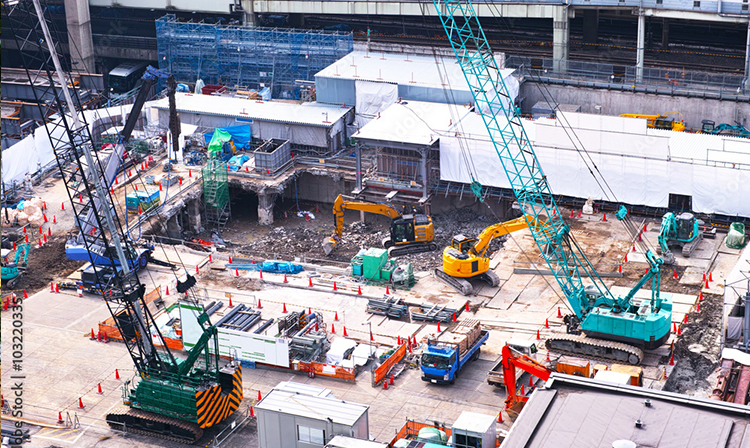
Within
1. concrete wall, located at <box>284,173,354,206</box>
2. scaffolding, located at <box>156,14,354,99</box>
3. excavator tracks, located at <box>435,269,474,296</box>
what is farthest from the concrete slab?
scaffolding, located at <box>156,14,354,99</box>

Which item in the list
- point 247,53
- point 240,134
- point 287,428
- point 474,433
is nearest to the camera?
point 474,433

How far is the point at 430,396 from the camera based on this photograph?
56531 mm

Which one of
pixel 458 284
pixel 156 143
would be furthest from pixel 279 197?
pixel 458 284

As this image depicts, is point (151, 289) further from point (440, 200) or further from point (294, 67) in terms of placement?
point (294, 67)

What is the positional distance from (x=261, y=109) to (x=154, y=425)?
136ft

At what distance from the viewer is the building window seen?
162ft

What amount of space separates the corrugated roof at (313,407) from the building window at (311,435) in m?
0.61

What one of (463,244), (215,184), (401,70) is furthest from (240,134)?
(463,244)

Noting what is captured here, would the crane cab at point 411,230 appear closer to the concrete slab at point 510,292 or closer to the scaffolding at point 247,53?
the concrete slab at point 510,292

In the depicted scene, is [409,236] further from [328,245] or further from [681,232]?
[681,232]

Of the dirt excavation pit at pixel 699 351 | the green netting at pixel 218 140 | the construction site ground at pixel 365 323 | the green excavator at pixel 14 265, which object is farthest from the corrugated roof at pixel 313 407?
the green netting at pixel 218 140

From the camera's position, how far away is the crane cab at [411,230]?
7638cm

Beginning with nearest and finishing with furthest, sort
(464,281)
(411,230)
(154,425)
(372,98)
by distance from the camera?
(154,425) < (464,281) < (411,230) < (372,98)

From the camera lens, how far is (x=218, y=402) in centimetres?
5391
